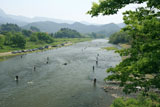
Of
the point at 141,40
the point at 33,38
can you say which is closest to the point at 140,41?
the point at 141,40

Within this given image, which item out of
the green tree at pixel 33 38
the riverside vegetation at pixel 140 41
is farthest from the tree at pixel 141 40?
the green tree at pixel 33 38

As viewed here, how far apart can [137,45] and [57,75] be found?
38269mm

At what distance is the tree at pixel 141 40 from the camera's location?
734 centimetres

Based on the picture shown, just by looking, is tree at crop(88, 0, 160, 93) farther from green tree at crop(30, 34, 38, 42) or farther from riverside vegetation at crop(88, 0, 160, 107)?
green tree at crop(30, 34, 38, 42)

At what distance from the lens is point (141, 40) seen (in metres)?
8.79

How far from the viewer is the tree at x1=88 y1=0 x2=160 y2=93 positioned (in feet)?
24.1

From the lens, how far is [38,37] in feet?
484

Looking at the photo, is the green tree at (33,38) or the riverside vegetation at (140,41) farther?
the green tree at (33,38)

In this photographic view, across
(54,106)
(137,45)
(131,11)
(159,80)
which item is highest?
(131,11)

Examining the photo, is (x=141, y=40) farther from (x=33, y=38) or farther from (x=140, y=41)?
(x=33, y=38)

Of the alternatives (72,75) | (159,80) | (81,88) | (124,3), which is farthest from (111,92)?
(124,3)

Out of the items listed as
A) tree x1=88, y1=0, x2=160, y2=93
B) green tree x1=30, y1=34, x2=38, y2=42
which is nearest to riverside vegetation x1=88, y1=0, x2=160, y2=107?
tree x1=88, y1=0, x2=160, y2=93

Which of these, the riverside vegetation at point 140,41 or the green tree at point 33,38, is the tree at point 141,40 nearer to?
the riverside vegetation at point 140,41

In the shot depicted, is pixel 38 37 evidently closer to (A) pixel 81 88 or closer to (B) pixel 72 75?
(B) pixel 72 75
